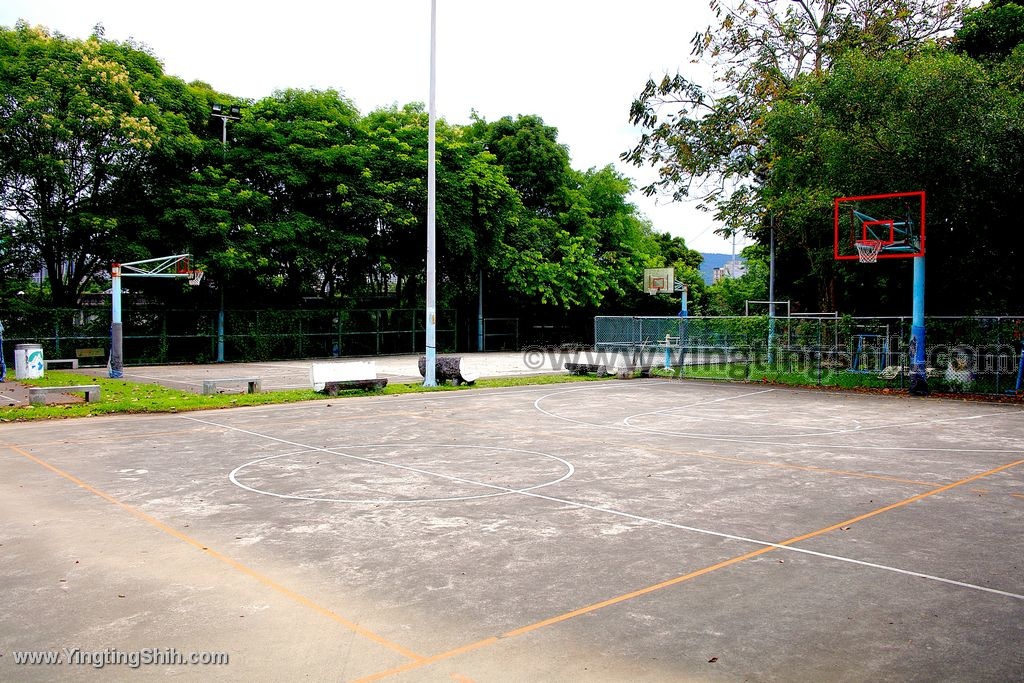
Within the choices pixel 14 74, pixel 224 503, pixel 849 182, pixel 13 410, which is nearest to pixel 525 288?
pixel 849 182

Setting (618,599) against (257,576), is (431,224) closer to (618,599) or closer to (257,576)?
(257,576)

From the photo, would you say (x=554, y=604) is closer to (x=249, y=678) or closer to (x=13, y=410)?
(x=249, y=678)

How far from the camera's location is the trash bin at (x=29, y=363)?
954 inches

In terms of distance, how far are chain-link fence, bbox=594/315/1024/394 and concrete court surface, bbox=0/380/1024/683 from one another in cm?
1016

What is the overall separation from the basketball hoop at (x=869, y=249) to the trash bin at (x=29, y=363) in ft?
83.9

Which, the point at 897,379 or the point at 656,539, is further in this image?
the point at 897,379

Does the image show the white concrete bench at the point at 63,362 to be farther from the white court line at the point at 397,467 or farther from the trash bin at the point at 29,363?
the white court line at the point at 397,467

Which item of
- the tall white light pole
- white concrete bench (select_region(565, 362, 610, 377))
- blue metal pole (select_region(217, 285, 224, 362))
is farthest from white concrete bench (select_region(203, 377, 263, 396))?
blue metal pole (select_region(217, 285, 224, 362))

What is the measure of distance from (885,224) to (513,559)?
63.7ft

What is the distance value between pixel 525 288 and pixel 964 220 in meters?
23.2

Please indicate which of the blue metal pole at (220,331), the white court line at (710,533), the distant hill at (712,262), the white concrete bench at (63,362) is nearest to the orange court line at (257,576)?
the white court line at (710,533)

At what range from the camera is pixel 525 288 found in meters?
41.9

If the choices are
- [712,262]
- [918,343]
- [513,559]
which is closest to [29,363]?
[513,559]

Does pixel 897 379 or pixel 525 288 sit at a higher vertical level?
pixel 525 288
